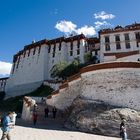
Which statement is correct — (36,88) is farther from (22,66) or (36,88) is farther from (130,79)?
(130,79)

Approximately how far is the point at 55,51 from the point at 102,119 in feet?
143

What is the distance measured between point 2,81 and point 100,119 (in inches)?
2512

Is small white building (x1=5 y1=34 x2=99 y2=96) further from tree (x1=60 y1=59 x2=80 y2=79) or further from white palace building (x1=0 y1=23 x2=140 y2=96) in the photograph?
tree (x1=60 y1=59 x2=80 y2=79)

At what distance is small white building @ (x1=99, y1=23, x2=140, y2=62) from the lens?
Result: 44375mm

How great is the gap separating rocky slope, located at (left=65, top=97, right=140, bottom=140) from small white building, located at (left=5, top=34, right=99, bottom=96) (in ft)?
118

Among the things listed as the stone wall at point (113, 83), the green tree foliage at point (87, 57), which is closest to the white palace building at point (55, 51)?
the green tree foliage at point (87, 57)

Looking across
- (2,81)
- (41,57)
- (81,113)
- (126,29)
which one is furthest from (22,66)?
(81,113)

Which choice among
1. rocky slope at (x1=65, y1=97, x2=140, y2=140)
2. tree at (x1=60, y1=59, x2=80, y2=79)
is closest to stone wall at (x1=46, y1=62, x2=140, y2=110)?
rocky slope at (x1=65, y1=97, x2=140, y2=140)

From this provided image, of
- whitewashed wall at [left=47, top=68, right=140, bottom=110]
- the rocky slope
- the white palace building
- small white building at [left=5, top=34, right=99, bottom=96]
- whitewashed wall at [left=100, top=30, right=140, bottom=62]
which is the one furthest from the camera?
small white building at [left=5, top=34, right=99, bottom=96]

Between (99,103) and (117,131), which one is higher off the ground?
(99,103)

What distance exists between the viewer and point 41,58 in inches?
2304

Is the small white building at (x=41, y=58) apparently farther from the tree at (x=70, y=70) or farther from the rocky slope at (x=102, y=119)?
the rocky slope at (x=102, y=119)

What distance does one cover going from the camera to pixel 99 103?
16703 mm

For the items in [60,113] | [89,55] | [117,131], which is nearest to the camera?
[117,131]
